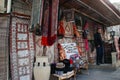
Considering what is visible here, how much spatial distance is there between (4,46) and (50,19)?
4.66 feet

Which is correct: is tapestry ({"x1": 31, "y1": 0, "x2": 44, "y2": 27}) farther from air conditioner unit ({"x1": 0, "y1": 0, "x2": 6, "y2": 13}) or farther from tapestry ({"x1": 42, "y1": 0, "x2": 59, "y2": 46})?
air conditioner unit ({"x1": 0, "y1": 0, "x2": 6, "y2": 13})

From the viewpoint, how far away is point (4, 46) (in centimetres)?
494

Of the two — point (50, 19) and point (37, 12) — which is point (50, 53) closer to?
point (50, 19)

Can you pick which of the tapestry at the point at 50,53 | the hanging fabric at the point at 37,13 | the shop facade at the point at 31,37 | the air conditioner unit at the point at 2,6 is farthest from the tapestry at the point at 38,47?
the air conditioner unit at the point at 2,6

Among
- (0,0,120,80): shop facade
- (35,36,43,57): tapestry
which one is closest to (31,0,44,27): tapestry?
(0,0,120,80): shop facade

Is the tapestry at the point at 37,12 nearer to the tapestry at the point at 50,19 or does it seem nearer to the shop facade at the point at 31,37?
the shop facade at the point at 31,37

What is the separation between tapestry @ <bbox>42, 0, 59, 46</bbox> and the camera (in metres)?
5.41

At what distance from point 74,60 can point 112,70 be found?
9.18 ft

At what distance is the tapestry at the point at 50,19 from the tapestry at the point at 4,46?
973mm

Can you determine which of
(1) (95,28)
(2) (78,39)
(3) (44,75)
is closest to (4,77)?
(3) (44,75)

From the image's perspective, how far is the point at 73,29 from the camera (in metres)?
8.65

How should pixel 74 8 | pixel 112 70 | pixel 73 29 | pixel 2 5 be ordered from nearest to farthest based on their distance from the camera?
1. pixel 2 5
2. pixel 74 8
3. pixel 73 29
4. pixel 112 70

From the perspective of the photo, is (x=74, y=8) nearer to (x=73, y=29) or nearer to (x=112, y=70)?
(x=73, y=29)

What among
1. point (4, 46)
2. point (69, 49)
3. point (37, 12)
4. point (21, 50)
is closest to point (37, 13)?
point (37, 12)
